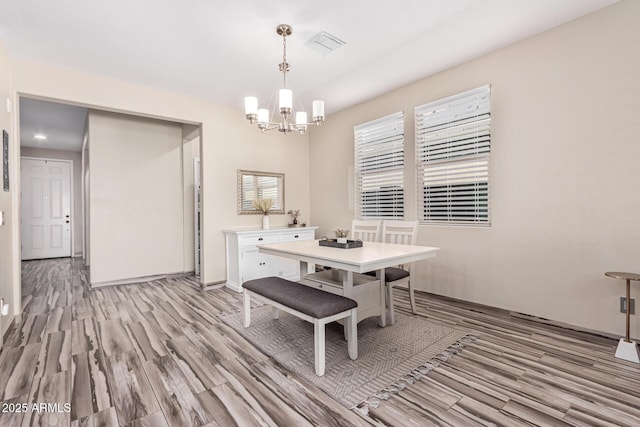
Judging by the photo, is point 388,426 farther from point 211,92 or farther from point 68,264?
point 68,264

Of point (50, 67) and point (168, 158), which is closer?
point (50, 67)

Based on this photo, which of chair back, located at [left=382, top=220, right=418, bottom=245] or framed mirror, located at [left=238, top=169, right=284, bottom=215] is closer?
chair back, located at [left=382, top=220, right=418, bottom=245]

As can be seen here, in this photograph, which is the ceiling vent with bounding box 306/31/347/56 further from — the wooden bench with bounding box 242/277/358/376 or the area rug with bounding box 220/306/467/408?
the area rug with bounding box 220/306/467/408

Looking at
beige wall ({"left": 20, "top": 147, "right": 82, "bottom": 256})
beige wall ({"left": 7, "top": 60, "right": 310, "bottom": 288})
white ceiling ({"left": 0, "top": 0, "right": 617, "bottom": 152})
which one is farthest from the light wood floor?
beige wall ({"left": 20, "top": 147, "right": 82, "bottom": 256})

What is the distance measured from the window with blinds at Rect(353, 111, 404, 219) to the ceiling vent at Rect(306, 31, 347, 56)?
1464 mm

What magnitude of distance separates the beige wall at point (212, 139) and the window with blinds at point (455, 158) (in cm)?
233

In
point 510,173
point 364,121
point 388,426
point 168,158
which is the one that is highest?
point 364,121

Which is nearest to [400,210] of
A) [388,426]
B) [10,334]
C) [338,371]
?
[338,371]

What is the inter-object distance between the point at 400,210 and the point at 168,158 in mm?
3818

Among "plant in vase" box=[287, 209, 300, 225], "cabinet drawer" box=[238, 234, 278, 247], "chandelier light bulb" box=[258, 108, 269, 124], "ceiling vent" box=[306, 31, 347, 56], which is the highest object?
"ceiling vent" box=[306, 31, 347, 56]

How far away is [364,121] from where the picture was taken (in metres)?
4.57

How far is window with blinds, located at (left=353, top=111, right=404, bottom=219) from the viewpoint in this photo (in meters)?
4.10

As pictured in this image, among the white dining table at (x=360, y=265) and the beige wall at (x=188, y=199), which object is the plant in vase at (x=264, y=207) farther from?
the white dining table at (x=360, y=265)

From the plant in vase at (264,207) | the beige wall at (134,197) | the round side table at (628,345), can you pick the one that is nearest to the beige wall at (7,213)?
the beige wall at (134,197)
